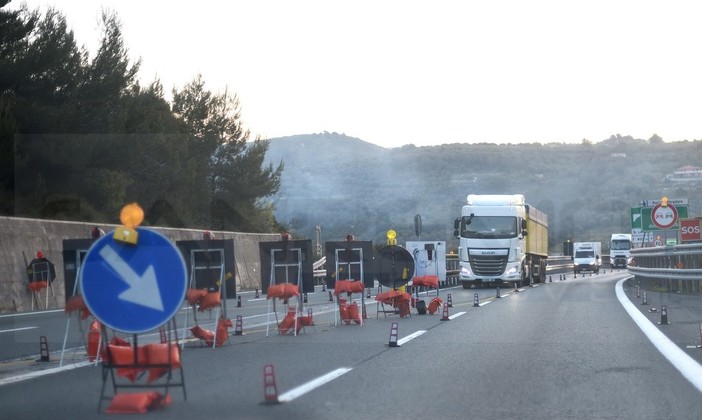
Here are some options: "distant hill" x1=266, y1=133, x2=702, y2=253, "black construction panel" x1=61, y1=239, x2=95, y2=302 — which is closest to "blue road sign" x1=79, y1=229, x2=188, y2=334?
"black construction panel" x1=61, y1=239, x2=95, y2=302

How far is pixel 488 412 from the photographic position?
26.2ft

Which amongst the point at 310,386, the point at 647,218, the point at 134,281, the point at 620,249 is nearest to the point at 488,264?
the point at 647,218

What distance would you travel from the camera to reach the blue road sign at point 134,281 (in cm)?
764

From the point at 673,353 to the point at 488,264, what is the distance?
2873 centimetres

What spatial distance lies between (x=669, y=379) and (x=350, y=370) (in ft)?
10.5

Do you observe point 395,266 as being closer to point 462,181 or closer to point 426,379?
point 426,379

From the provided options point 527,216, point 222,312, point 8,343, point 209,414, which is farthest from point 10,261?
point 527,216

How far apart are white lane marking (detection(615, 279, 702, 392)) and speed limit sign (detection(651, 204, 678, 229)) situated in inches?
443

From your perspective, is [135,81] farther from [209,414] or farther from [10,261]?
[209,414]

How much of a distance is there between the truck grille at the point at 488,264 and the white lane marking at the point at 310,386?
3037cm

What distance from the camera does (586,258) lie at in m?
75.0

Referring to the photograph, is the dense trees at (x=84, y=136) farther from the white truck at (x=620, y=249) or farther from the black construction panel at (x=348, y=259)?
the white truck at (x=620, y=249)

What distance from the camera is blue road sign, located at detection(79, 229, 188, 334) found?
7.64 meters

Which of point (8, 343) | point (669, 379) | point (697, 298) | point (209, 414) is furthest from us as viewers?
point (697, 298)
